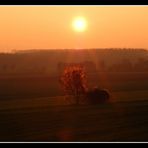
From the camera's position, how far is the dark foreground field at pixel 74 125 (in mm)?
25125

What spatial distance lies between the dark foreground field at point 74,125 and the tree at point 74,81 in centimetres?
1466

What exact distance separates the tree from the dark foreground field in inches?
577

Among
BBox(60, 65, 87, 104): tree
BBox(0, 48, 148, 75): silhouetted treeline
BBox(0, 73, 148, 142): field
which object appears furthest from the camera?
BBox(0, 48, 148, 75): silhouetted treeline

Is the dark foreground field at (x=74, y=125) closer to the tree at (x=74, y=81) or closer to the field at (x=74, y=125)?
the field at (x=74, y=125)

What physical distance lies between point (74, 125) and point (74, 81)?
26505mm

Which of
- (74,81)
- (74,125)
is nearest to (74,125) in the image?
(74,125)

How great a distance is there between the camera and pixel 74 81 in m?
57.9

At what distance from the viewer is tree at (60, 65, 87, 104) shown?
5728cm

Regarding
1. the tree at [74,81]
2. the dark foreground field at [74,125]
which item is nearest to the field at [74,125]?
the dark foreground field at [74,125]

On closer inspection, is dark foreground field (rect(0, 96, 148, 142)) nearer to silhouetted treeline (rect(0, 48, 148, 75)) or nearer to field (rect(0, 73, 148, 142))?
field (rect(0, 73, 148, 142))

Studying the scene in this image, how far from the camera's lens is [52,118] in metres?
36.2

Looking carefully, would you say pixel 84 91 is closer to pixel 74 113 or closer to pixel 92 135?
pixel 74 113

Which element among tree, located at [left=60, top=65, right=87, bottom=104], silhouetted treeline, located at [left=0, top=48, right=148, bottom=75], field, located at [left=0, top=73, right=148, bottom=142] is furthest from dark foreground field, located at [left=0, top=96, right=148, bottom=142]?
silhouetted treeline, located at [left=0, top=48, right=148, bottom=75]

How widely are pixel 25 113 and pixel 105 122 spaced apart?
981cm
